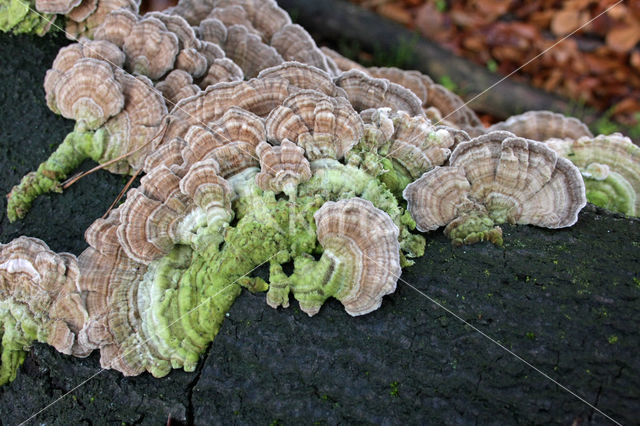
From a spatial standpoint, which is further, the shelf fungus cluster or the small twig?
the small twig

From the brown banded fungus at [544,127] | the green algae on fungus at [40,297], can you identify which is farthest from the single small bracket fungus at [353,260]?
the brown banded fungus at [544,127]

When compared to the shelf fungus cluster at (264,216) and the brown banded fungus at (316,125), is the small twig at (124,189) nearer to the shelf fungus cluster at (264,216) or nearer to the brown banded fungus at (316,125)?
the shelf fungus cluster at (264,216)

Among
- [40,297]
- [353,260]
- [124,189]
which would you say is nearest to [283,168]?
[353,260]

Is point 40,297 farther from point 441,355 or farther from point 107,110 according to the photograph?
point 441,355

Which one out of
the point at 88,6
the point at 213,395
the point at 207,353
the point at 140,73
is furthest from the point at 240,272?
the point at 88,6

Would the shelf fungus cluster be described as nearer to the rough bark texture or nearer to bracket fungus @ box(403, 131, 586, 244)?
bracket fungus @ box(403, 131, 586, 244)

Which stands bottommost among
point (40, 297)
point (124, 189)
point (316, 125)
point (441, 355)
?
point (40, 297)

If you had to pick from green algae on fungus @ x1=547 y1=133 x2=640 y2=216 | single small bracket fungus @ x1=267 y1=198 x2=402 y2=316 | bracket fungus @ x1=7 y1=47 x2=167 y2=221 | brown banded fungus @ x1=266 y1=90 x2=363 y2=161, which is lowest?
bracket fungus @ x1=7 y1=47 x2=167 y2=221

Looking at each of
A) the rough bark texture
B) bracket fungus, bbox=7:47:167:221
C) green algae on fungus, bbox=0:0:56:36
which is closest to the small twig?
bracket fungus, bbox=7:47:167:221
